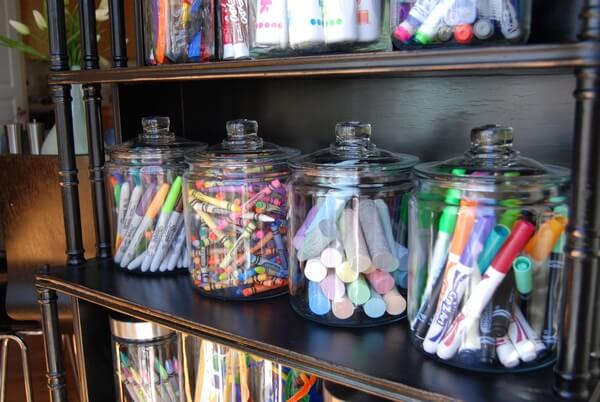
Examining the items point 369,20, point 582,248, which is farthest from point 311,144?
point 582,248

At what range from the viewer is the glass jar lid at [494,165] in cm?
68

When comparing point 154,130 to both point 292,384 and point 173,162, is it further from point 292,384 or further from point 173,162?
point 292,384

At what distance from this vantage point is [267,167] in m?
0.93

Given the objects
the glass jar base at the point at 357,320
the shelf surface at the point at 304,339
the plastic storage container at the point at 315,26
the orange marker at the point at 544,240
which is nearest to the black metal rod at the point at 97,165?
the shelf surface at the point at 304,339

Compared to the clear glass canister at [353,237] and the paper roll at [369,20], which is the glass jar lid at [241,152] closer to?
the clear glass canister at [353,237]

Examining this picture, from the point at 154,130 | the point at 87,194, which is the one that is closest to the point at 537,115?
the point at 154,130

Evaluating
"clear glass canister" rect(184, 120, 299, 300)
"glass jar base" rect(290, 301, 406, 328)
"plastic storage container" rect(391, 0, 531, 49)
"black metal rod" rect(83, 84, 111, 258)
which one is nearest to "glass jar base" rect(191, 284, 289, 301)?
"clear glass canister" rect(184, 120, 299, 300)

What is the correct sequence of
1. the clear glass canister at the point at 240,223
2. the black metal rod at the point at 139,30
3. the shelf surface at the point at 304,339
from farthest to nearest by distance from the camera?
the black metal rod at the point at 139,30 < the clear glass canister at the point at 240,223 < the shelf surface at the point at 304,339

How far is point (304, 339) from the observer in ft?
2.54

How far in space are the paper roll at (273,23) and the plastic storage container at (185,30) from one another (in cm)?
14

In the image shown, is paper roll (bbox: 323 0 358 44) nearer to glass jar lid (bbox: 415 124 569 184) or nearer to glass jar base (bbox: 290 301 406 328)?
glass jar lid (bbox: 415 124 569 184)

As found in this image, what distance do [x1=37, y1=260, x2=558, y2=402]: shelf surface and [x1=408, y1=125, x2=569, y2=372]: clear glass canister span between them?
3 centimetres

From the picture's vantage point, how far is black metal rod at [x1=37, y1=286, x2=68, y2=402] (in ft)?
3.46

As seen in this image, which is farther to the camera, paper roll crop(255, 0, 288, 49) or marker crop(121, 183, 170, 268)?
marker crop(121, 183, 170, 268)
